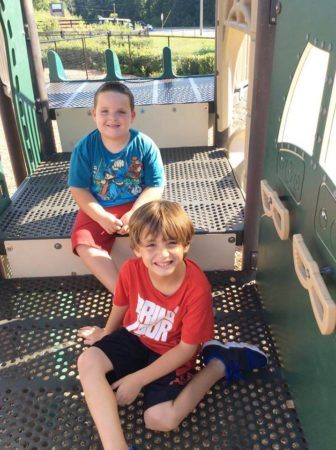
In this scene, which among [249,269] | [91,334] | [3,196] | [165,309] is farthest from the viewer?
[3,196]

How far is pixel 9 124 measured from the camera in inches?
117

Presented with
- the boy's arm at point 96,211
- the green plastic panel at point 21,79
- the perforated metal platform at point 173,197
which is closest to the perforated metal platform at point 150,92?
the green plastic panel at point 21,79

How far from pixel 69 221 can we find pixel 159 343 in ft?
3.66

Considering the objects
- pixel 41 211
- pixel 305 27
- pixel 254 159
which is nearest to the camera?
pixel 305 27

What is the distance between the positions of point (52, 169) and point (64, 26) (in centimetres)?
3180

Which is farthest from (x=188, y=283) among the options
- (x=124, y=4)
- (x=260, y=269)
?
(x=124, y=4)

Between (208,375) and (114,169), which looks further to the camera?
(114,169)

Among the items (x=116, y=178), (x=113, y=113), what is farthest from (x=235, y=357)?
(x=113, y=113)

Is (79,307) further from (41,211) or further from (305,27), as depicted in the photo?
(305,27)

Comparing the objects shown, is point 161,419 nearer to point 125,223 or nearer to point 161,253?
point 161,253

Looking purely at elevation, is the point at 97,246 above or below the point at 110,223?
below

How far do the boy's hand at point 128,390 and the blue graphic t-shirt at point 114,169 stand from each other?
3.33ft

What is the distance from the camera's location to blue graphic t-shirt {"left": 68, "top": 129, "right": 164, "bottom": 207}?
88.7 inches

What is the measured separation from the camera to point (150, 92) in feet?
14.0
